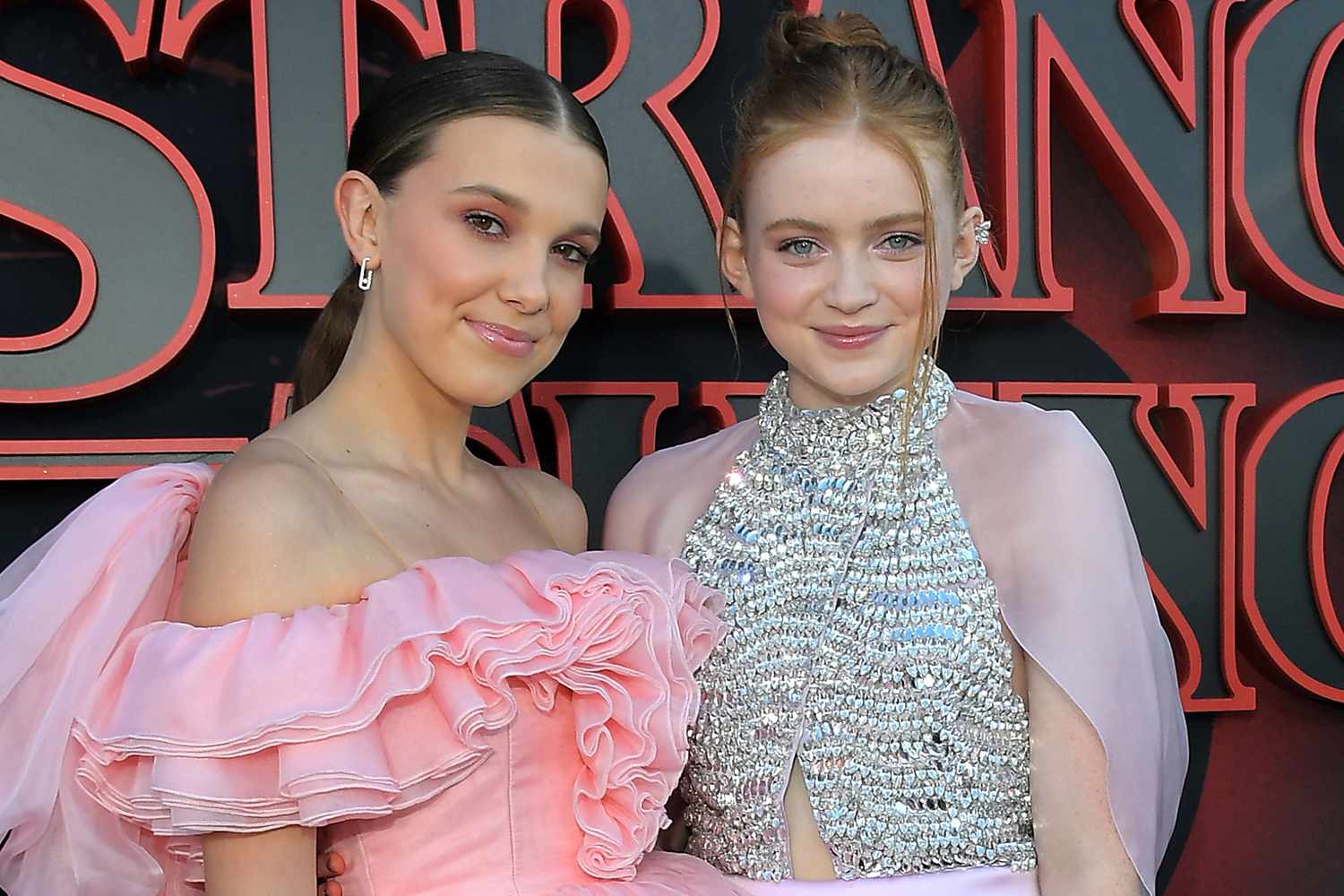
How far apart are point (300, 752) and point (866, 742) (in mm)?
689

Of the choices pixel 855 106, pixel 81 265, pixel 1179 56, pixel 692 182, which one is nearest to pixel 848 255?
pixel 855 106

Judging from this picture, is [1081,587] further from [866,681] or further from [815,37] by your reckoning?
[815,37]

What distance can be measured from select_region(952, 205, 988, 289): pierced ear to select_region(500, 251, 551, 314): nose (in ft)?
1.84

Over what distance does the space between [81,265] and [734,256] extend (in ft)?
4.39

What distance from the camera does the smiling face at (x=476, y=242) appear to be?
147cm

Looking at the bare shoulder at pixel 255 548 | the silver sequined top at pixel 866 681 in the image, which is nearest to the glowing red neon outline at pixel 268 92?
the bare shoulder at pixel 255 548

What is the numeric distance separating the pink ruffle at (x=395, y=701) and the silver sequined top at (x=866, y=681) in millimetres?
150

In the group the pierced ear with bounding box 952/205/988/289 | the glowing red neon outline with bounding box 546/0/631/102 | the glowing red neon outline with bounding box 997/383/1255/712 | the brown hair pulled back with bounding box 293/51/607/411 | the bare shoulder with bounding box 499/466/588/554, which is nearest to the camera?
the brown hair pulled back with bounding box 293/51/607/411

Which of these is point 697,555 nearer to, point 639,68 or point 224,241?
point 639,68

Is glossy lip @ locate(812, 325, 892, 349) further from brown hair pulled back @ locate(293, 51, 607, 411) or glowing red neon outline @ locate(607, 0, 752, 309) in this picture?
glowing red neon outline @ locate(607, 0, 752, 309)

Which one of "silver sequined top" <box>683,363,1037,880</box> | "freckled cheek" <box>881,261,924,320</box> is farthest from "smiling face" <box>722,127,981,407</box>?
"silver sequined top" <box>683,363,1037,880</box>

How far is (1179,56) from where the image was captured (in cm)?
254

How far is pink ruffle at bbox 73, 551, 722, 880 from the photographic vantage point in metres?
1.18

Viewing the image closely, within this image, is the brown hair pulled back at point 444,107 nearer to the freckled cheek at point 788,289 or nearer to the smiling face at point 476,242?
the smiling face at point 476,242
